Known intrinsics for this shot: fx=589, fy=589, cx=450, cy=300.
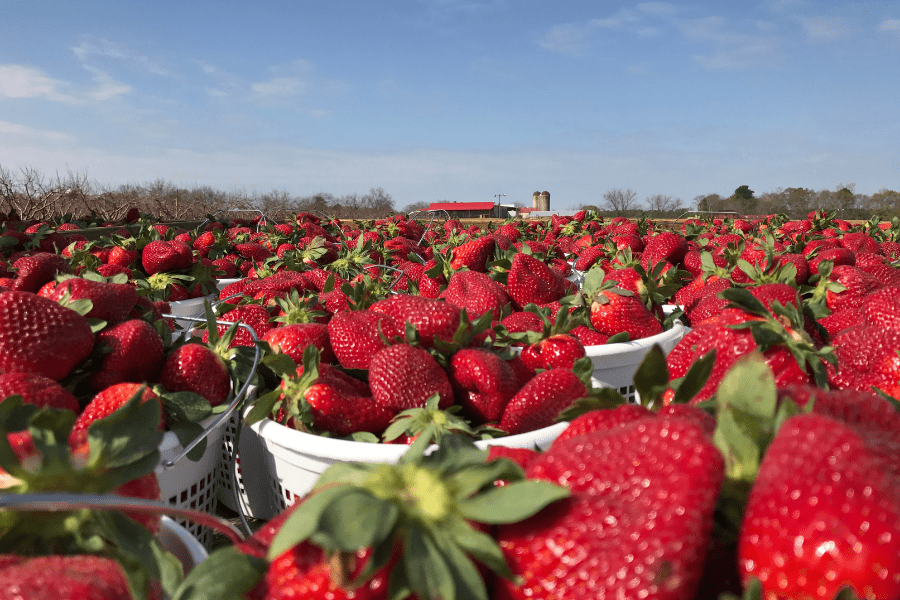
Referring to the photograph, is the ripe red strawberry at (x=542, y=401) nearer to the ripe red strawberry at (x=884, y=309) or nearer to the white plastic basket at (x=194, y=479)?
the white plastic basket at (x=194, y=479)

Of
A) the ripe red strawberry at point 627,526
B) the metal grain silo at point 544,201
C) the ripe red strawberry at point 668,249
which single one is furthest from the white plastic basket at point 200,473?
the metal grain silo at point 544,201

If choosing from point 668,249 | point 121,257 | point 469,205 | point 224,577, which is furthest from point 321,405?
point 469,205

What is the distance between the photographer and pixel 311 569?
57cm

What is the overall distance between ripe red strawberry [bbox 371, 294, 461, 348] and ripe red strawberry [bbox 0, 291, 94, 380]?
36.8 inches

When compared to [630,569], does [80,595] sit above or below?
below

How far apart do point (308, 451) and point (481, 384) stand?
0.50 metres

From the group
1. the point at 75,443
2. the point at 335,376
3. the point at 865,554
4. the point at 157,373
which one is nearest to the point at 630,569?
the point at 865,554

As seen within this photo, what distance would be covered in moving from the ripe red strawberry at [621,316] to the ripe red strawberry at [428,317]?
70cm

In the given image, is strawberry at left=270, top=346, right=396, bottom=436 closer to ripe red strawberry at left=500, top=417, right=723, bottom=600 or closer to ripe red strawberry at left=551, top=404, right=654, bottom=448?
ripe red strawberry at left=551, top=404, right=654, bottom=448

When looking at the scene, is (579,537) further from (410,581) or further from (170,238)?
(170,238)

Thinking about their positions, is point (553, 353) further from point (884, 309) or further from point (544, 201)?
point (544, 201)

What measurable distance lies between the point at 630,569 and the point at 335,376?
1276mm

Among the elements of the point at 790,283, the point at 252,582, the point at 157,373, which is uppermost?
the point at 790,283

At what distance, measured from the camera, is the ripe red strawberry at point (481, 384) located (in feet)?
5.41
